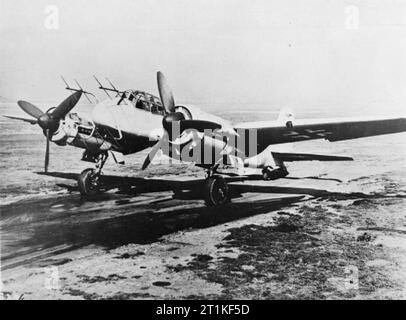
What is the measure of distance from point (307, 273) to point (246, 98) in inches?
4245

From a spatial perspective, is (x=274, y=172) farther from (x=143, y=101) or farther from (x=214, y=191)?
(x=143, y=101)

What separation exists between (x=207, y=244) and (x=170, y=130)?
3.73m

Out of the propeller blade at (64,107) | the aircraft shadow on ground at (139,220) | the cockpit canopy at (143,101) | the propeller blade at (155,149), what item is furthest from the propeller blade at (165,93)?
the aircraft shadow on ground at (139,220)

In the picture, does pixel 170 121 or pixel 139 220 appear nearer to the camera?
pixel 139 220

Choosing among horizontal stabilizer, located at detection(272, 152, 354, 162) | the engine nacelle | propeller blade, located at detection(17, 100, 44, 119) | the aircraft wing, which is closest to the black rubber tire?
propeller blade, located at detection(17, 100, 44, 119)

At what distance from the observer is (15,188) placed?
47.6ft

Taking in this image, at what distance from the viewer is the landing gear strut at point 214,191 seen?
11.6 meters

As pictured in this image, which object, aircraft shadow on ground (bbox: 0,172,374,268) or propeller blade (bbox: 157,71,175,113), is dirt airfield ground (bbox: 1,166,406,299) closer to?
aircraft shadow on ground (bbox: 0,172,374,268)

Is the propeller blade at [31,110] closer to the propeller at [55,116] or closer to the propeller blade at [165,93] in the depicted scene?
the propeller at [55,116]

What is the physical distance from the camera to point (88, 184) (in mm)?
12633

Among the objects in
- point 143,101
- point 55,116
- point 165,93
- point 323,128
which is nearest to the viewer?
point 165,93

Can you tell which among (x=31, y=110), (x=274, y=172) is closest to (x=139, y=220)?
(x=31, y=110)

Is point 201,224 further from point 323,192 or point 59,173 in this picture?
point 59,173
